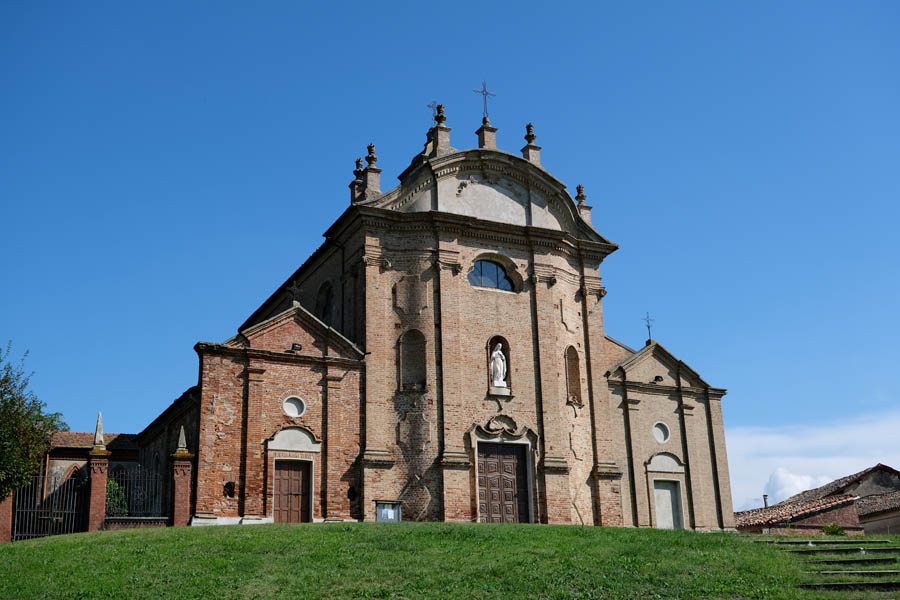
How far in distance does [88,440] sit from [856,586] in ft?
94.8

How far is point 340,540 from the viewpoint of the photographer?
1859 cm

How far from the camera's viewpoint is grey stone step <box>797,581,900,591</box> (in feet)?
53.1

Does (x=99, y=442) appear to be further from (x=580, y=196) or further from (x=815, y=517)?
(x=815, y=517)

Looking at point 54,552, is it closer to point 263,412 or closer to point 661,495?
point 263,412

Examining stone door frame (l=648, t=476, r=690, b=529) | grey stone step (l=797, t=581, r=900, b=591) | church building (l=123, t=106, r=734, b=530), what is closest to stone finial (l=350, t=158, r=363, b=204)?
church building (l=123, t=106, r=734, b=530)

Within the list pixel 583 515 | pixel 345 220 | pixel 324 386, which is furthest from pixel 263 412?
pixel 583 515

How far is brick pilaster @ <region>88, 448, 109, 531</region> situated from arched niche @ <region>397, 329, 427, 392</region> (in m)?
8.32

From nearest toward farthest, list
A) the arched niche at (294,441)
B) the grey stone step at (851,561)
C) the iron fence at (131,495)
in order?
the grey stone step at (851,561) → the iron fence at (131,495) → the arched niche at (294,441)

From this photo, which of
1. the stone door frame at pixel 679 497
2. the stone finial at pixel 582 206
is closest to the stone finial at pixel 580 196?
the stone finial at pixel 582 206

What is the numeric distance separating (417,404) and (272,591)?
1158cm

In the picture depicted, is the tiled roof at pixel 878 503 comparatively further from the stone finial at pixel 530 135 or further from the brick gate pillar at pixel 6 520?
the brick gate pillar at pixel 6 520

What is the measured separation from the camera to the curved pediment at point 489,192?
28.0m

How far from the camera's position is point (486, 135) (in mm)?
29672

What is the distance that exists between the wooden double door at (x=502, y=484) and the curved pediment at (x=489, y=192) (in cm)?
732
